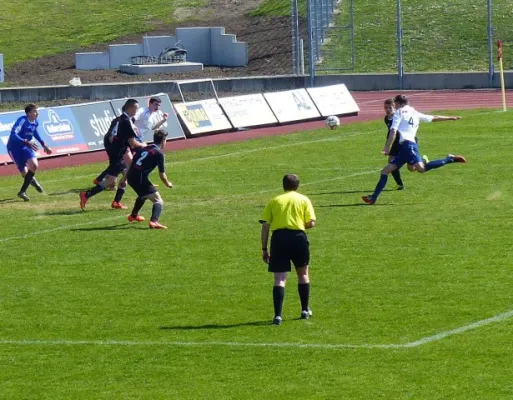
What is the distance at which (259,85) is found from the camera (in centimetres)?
4953

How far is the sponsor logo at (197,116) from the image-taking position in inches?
1444

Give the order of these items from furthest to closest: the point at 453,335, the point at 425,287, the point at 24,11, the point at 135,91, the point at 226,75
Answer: the point at 24,11 < the point at 226,75 < the point at 135,91 < the point at 425,287 < the point at 453,335

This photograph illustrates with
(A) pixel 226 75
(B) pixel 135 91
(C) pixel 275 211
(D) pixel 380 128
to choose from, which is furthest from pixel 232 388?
(A) pixel 226 75

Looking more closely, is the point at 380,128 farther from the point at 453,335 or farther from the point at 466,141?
the point at 453,335

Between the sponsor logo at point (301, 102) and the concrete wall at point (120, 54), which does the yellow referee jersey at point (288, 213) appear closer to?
the sponsor logo at point (301, 102)

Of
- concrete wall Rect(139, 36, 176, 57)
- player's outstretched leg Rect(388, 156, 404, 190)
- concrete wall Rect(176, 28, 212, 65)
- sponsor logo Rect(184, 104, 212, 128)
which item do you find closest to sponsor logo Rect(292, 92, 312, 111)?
sponsor logo Rect(184, 104, 212, 128)

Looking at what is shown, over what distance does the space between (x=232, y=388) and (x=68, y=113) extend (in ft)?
71.8

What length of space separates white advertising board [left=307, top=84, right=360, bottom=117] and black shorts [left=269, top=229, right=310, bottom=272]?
1058 inches

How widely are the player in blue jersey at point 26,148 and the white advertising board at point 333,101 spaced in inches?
648

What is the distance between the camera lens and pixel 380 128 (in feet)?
120

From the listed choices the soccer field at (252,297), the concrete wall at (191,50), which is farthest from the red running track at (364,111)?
the concrete wall at (191,50)

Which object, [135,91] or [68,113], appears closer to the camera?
[68,113]

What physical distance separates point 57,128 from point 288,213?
19801mm

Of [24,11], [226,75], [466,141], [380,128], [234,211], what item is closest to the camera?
[234,211]
